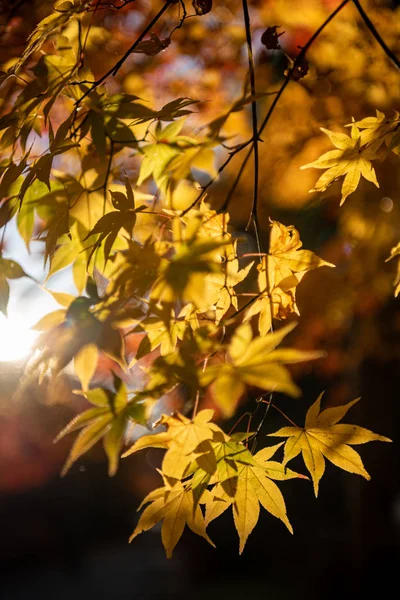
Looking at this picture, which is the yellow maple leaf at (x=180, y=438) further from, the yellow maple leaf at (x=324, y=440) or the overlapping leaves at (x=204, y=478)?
the yellow maple leaf at (x=324, y=440)

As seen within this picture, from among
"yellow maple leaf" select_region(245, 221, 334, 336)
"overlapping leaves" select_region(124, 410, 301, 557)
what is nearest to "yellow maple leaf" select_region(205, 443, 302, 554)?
"overlapping leaves" select_region(124, 410, 301, 557)

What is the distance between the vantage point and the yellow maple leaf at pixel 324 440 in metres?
0.79

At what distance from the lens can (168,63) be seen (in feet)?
8.09

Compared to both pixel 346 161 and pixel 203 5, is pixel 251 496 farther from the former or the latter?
pixel 203 5

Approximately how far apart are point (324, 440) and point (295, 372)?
11.7 feet

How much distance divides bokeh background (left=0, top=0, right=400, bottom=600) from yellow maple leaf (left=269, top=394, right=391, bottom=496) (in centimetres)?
35

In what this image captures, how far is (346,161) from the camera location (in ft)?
3.16

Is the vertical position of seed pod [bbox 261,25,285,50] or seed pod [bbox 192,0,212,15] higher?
seed pod [bbox 192,0,212,15]

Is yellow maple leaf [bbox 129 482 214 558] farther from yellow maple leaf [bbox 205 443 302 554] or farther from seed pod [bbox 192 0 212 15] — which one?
seed pod [bbox 192 0 212 15]

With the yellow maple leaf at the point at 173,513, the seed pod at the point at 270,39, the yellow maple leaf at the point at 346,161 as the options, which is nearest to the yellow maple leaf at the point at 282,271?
the yellow maple leaf at the point at 346,161

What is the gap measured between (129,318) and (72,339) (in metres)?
0.07

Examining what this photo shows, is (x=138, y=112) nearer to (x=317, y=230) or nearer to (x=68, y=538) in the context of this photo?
(x=317, y=230)

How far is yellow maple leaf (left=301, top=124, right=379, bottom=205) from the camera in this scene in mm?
949

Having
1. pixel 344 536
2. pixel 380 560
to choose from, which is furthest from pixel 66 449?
pixel 380 560
